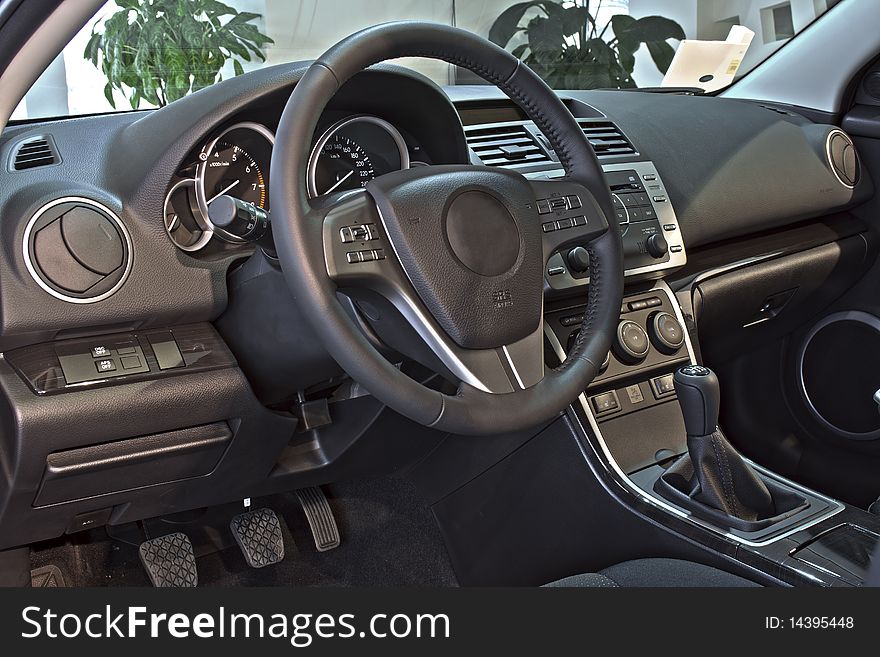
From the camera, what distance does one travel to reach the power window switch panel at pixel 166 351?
1.38m

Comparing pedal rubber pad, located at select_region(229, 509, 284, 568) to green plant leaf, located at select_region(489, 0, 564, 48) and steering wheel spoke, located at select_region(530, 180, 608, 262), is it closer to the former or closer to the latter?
steering wheel spoke, located at select_region(530, 180, 608, 262)

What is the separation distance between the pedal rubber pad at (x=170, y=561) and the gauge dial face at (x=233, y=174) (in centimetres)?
73

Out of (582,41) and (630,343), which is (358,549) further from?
(582,41)

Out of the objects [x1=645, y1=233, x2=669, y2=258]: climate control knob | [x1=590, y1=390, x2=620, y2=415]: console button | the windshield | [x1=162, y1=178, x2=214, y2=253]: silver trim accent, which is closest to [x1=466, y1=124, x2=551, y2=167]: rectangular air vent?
the windshield

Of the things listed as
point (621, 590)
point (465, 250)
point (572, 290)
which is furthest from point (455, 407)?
point (572, 290)

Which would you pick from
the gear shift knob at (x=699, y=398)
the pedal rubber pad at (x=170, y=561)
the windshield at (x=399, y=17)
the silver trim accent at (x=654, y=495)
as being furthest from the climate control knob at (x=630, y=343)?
the pedal rubber pad at (x=170, y=561)

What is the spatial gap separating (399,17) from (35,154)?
970 millimetres

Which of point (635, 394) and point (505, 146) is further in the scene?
point (505, 146)

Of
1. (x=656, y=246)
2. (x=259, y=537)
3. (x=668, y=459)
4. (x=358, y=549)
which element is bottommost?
(x=358, y=549)

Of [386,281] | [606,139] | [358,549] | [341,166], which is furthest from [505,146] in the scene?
[358,549]

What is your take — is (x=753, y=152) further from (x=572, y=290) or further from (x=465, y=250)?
(x=465, y=250)

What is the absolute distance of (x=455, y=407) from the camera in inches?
43.2

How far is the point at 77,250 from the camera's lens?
4.19ft

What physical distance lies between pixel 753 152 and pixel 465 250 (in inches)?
48.8
